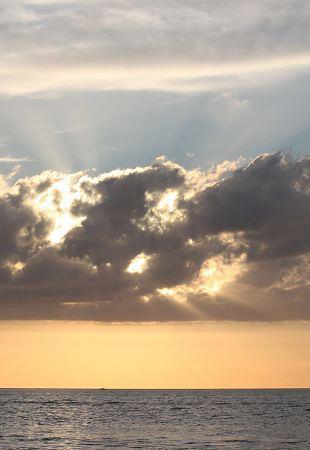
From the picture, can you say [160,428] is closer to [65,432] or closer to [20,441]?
[65,432]

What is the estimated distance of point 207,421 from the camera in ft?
605

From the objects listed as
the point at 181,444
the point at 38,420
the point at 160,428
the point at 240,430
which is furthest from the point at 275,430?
the point at 38,420

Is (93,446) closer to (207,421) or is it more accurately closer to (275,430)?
(275,430)

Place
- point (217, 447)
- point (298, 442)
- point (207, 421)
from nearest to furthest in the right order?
1. point (217, 447)
2. point (298, 442)
3. point (207, 421)

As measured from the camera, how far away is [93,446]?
411 ft

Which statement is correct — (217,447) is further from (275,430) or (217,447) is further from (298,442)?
(275,430)

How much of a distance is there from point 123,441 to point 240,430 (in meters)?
32.6

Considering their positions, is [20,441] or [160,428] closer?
[20,441]

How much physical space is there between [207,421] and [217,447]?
64.8m

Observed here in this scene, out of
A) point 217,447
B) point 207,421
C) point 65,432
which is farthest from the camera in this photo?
point 207,421

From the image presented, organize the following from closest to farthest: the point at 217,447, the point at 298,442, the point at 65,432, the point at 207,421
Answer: the point at 217,447 < the point at 298,442 < the point at 65,432 < the point at 207,421

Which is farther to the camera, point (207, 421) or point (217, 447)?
point (207, 421)

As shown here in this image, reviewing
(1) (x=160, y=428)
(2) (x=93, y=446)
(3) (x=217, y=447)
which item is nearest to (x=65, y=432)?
(1) (x=160, y=428)

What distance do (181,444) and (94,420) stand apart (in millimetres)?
74094
